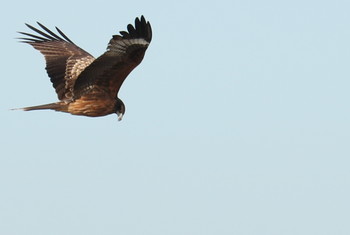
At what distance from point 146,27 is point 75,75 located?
311 centimetres

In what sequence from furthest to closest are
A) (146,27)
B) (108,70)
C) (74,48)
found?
(74,48) < (108,70) < (146,27)

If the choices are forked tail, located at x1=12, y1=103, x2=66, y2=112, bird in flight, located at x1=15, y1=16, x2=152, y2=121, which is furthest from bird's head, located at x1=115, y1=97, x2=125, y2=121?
forked tail, located at x1=12, y1=103, x2=66, y2=112

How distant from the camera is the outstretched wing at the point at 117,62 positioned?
1584cm

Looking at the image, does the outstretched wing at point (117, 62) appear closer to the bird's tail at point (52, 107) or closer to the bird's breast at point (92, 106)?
the bird's breast at point (92, 106)

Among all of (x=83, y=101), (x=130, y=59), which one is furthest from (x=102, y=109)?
(x=130, y=59)

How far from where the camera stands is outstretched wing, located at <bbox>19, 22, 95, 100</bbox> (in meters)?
18.3

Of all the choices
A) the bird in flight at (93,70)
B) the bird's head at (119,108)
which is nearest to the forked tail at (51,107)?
the bird in flight at (93,70)

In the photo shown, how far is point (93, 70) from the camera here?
676 inches

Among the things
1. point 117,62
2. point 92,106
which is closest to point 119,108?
point 92,106

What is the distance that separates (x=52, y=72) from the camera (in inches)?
743

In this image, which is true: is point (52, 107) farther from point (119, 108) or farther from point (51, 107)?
point (119, 108)

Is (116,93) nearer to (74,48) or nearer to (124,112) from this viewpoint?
(124,112)

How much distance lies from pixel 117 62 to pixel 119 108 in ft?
5.17

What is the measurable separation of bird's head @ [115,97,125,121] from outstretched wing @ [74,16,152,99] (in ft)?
0.63
